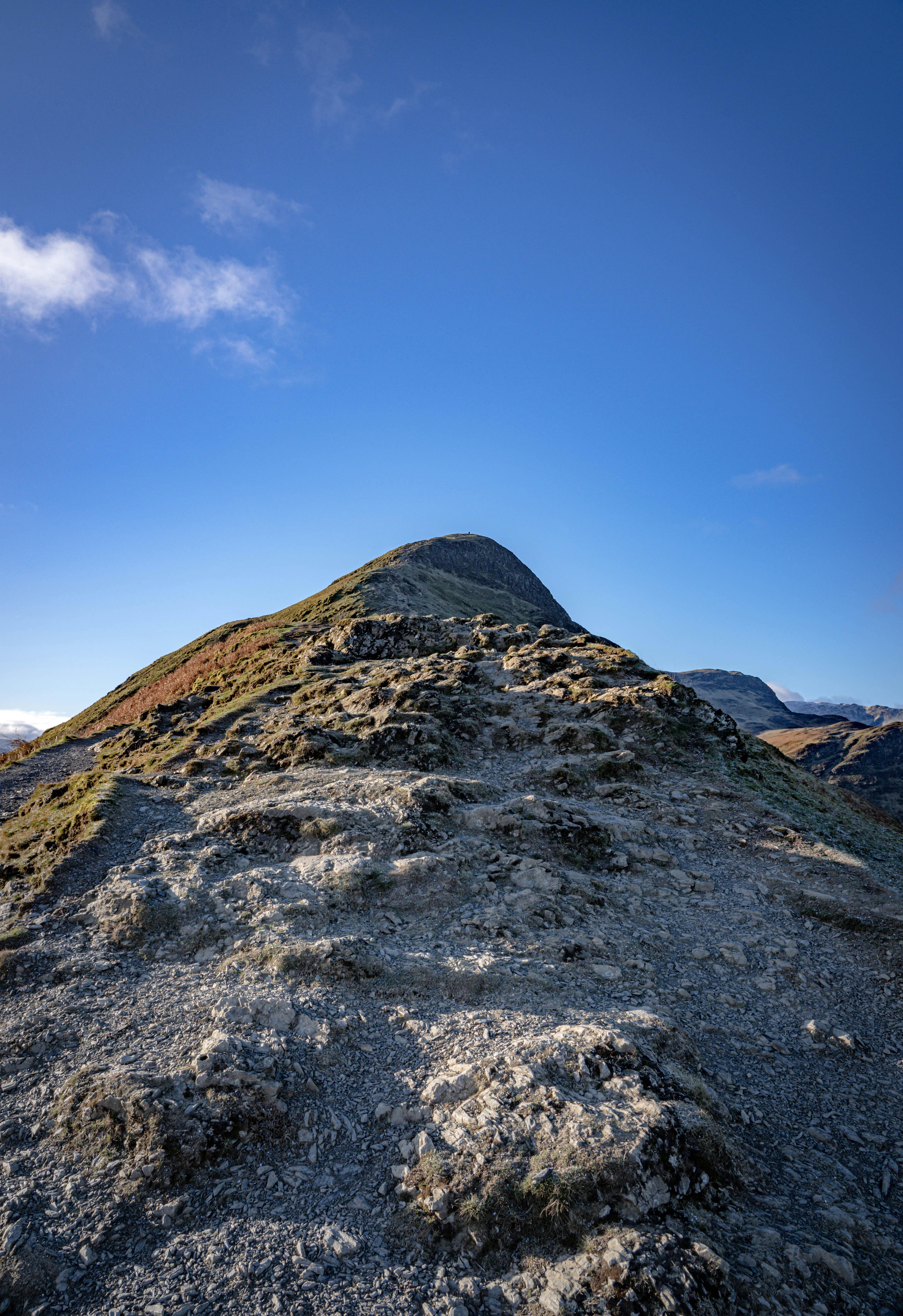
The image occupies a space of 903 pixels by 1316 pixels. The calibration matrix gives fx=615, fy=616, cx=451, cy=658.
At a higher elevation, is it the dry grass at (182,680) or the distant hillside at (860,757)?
the dry grass at (182,680)

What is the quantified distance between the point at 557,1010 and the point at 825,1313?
5.90 m

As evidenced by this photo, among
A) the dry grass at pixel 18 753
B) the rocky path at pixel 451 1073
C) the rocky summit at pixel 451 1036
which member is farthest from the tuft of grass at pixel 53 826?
the dry grass at pixel 18 753

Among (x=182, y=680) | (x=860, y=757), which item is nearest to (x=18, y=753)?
(x=182, y=680)

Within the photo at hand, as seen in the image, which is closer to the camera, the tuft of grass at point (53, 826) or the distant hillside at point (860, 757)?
the tuft of grass at point (53, 826)

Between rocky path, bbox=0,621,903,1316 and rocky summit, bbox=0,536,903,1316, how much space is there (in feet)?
0.18

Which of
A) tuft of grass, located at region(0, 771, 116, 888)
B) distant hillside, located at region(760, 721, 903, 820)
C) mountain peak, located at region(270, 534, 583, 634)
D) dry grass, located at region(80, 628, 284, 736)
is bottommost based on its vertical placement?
distant hillside, located at region(760, 721, 903, 820)

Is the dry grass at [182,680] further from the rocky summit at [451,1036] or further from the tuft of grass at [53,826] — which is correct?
the rocky summit at [451,1036]

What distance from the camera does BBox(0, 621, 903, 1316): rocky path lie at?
7.86m

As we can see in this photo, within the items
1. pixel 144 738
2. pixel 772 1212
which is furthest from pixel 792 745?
pixel 772 1212

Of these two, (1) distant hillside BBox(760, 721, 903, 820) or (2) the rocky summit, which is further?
(1) distant hillside BBox(760, 721, 903, 820)

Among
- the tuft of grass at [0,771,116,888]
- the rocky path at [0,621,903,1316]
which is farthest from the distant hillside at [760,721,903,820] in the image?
the tuft of grass at [0,771,116,888]

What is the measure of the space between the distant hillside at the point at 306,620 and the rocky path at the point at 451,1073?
30.2 m

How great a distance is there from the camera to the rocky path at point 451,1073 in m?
7.86

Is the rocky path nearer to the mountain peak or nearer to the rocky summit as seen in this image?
the rocky summit
